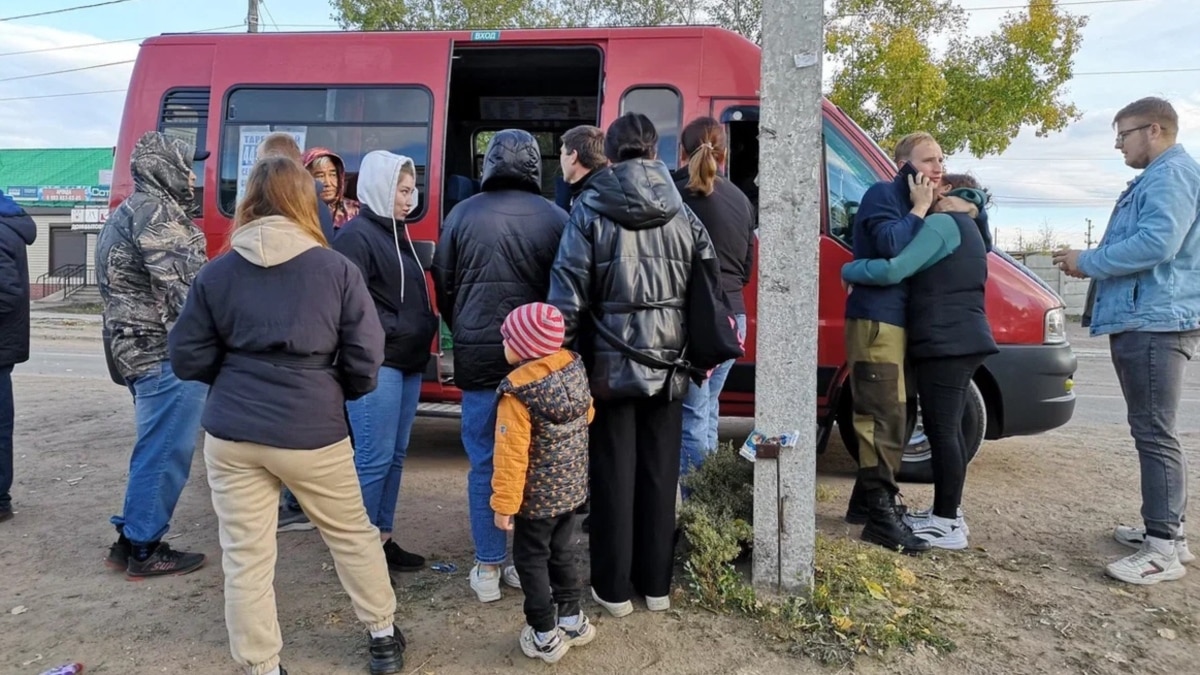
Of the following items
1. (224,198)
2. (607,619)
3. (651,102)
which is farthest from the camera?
(224,198)

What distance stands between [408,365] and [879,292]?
7.57 feet

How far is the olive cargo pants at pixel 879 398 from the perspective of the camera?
3.98 m

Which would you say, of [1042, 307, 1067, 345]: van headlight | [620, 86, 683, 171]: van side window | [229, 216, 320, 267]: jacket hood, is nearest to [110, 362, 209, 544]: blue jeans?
[229, 216, 320, 267]: jacket hood

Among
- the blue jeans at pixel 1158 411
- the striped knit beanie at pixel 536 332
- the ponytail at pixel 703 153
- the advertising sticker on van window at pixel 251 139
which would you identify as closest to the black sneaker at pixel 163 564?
the striped knit beanie at pixel 536 332

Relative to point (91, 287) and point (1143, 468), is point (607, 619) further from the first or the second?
point (91, 287)

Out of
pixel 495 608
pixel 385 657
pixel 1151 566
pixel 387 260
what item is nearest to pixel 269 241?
pixel 387 260

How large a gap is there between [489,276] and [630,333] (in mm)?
687

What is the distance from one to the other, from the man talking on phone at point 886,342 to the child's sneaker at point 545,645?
1858mm

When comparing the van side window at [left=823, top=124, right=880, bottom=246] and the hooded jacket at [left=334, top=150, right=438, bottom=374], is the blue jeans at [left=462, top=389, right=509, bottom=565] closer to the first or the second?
the hooded jacket at [left=334, top=150, right=438, bottom=374]

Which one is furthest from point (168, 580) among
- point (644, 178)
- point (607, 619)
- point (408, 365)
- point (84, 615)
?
point (644, 178)

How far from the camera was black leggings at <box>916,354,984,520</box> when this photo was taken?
155 inches

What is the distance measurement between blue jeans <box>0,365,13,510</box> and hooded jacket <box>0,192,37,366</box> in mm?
128

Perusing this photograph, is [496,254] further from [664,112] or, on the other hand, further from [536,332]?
[664,112]

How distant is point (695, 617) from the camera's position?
3312mm
